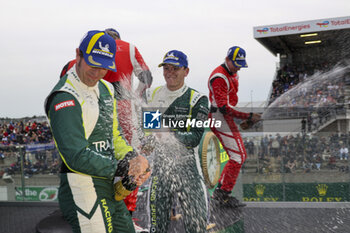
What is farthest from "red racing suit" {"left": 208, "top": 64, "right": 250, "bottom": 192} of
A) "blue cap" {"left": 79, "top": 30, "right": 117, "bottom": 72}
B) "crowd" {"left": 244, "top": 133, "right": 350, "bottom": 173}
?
"blue cap" {"left": 79, "top": 30, "right": 117, "bottom": 72}

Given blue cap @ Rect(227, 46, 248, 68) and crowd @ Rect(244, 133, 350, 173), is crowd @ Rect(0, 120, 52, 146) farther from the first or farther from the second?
blue cap @ Rect(227, 46, 248, 68)

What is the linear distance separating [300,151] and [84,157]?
560 centimetres

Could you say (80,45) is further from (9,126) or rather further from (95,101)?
(9,126)

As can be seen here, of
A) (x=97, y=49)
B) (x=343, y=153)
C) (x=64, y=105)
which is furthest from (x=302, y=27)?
(x=64, y=105)

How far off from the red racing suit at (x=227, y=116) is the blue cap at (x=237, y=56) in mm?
160

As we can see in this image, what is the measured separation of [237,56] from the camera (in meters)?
4.52

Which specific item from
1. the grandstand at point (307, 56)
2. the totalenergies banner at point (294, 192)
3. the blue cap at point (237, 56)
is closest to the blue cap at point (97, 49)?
the blue cap at point (237, 56)

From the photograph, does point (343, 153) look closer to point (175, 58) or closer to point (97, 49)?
point (175, 58)

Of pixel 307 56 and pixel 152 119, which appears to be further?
pixel 307 56

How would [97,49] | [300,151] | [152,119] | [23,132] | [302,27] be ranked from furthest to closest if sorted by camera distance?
1. [302,27]
2. [23,132]
3. [300,151]
4. [152,119]
5. [97,49]

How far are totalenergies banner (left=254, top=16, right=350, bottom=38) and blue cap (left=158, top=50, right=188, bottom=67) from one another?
21.0 metres

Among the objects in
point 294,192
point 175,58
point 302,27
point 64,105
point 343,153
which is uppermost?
point 302,27

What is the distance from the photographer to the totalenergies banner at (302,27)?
71.8 feet

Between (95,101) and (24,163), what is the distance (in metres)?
5.09
